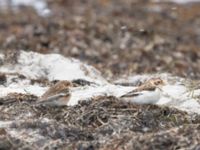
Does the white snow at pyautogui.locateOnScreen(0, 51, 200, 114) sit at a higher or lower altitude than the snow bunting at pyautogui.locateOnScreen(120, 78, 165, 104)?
higher

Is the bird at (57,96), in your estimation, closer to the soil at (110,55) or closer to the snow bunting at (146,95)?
the soil at (110,55)

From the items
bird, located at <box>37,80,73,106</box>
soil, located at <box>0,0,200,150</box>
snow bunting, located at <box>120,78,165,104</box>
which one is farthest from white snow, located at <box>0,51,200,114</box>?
bird, located at <box>37,80,73,106</box>

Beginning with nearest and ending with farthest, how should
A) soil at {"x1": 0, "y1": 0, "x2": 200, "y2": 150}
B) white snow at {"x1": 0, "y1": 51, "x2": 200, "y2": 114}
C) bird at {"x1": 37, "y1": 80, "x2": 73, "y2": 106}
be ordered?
soil at {"x1": 0, "y1": 0, "x2": 200, "y2": 150} → bird at {"x1": 37, "y1": 80, "x2": 73, "y2": 106} → white snow at {"x1": 0, "y1": 51, "x2": 200, "y2": 114}

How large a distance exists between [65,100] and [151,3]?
35.2 feet

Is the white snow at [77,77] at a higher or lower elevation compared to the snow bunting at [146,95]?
higher

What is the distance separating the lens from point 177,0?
18.1m

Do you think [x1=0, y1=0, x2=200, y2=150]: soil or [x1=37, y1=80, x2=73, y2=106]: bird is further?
[x1=37, y1=80, x2=73, y2=106]: bird

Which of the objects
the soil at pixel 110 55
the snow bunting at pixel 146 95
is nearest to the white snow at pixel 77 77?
the snow bunting at pixel 146 95

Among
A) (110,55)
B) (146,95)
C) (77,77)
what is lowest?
(146,95)

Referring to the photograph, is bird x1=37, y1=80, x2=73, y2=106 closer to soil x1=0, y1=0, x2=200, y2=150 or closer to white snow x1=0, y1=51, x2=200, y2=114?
soil x1=0, y1=0, x2=200, y2=150

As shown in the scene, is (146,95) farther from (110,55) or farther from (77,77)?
(110,55)

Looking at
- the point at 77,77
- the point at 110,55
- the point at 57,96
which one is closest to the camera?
the point at 57,96

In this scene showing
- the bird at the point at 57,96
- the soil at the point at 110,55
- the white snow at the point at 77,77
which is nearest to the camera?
the soil at the point at 110,55

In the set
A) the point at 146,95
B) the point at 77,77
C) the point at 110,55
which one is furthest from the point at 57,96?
the point at 110,55
